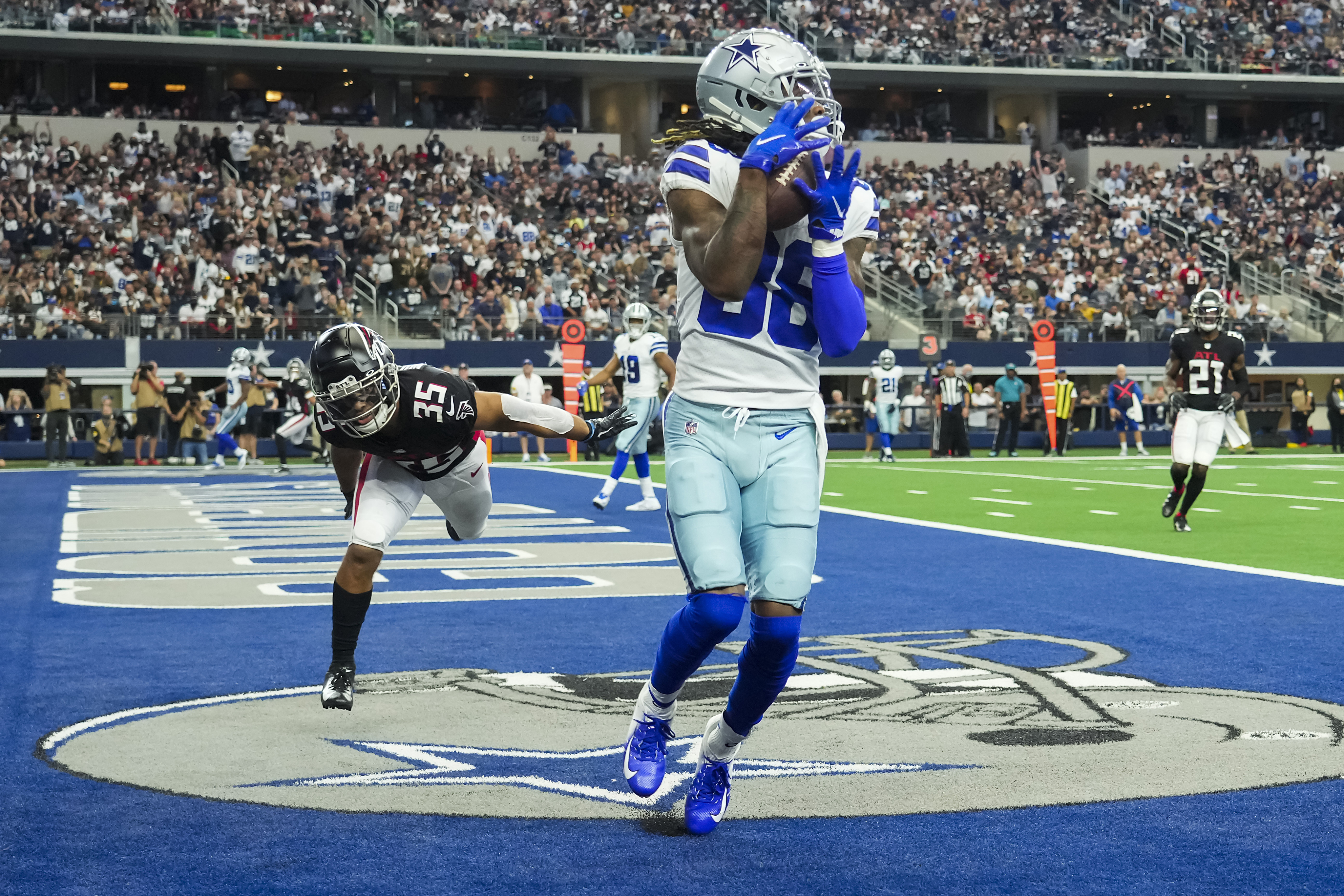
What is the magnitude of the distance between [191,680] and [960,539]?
788 centimetres

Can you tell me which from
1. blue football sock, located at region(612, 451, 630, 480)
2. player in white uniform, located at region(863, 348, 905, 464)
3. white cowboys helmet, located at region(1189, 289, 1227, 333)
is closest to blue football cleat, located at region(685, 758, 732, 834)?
white cowboys helmet, located at region(1189, 289, 1227, 333)

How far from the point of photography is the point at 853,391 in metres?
35.2

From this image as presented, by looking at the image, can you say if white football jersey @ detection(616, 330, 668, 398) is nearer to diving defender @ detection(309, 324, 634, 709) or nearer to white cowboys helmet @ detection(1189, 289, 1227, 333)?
white cowboys helmet @ detection(1189, 289, 1227, 333)

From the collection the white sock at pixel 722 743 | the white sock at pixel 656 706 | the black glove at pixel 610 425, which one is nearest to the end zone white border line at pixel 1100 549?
the black glove at pixel 610 425

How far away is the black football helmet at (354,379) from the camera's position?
18.2 feet

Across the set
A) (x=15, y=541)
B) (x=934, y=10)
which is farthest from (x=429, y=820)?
(x=934, y=10)

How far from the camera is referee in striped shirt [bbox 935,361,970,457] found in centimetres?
2908

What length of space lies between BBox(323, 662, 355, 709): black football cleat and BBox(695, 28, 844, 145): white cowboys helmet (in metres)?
2.53

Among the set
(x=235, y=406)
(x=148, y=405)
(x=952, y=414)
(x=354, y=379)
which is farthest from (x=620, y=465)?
(x=952, y=414)

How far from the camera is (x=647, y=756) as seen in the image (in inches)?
175

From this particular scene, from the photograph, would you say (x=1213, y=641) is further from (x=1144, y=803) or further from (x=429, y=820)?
(x=429, y=820)

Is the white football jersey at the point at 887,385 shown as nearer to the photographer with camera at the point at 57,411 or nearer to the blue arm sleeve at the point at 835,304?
the photographer with camera at the point at 57,411

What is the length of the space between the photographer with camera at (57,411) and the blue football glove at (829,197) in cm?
2552

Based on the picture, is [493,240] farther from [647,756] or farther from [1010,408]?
[647,756]
